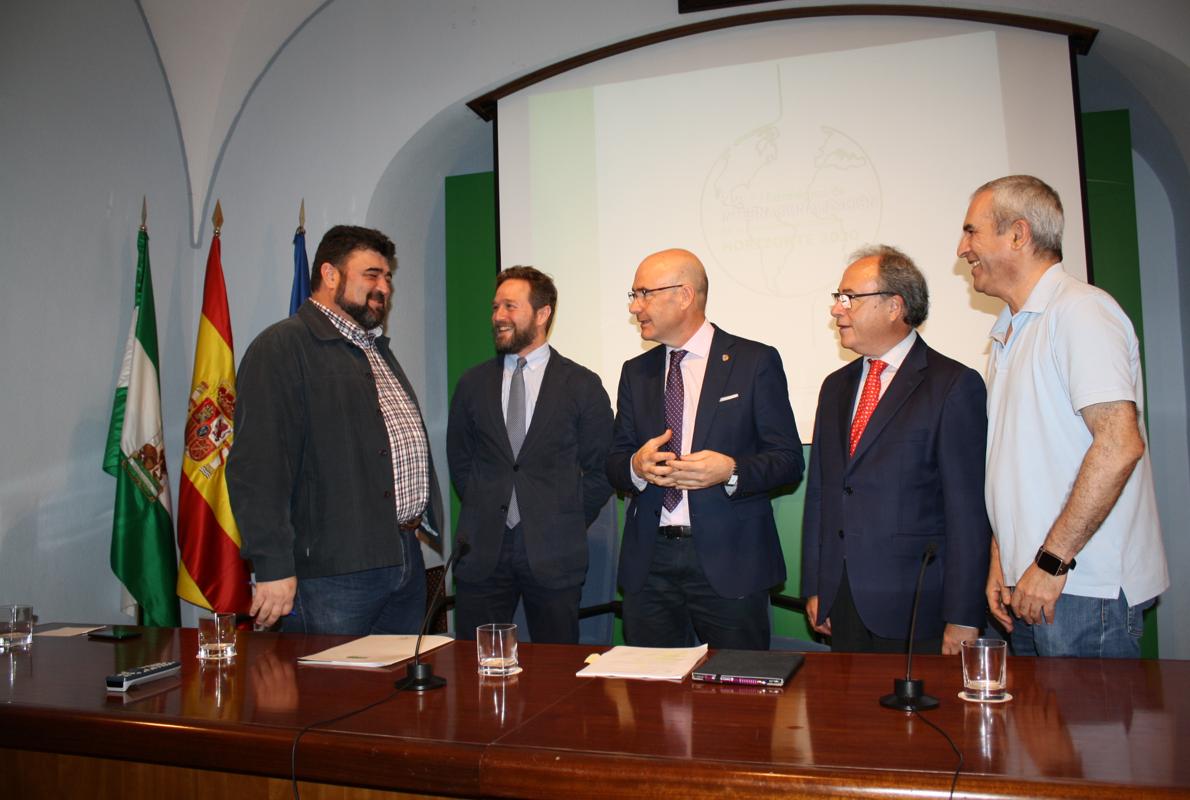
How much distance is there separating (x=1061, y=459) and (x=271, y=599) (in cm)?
195

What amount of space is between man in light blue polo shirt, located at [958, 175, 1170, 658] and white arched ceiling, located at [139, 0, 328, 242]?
12.3 feet

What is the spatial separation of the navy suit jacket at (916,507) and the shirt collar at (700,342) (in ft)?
1.98

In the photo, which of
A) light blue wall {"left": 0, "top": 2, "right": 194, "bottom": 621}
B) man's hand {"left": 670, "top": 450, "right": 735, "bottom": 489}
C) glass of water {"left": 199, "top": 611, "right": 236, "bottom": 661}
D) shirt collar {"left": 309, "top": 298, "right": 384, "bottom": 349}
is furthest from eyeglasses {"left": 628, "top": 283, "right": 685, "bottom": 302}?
light blue wall {"left": 0, "top": 2, "right": 194, "bottom": 621}

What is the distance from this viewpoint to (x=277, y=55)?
468 cm

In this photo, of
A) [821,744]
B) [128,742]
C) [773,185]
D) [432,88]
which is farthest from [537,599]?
[432,88]

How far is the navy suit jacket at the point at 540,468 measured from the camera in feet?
9.58

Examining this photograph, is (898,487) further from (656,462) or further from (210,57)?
(210,57)

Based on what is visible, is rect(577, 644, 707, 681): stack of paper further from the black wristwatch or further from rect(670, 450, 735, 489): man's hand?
the black wristwatch

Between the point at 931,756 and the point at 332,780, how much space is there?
86cm

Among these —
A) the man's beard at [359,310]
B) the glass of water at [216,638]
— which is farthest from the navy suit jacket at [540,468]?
the glass of water at [216,638]

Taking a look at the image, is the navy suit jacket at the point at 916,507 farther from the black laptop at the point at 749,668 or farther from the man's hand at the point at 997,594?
the black laptop at the point at 749,668

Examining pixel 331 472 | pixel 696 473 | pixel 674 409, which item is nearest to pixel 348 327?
pixel 331 472

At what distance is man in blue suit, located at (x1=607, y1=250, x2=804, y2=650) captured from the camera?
2.56 m

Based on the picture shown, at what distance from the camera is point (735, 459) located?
8.54 feet
